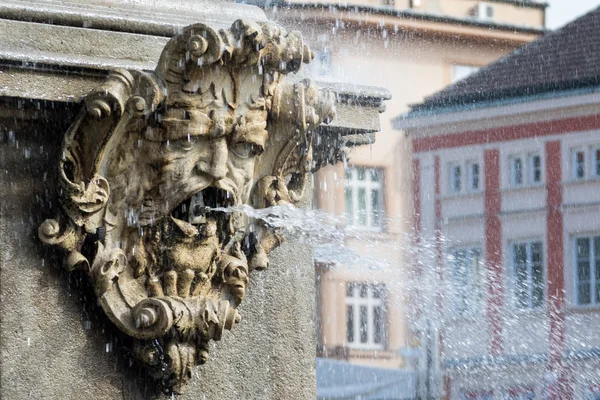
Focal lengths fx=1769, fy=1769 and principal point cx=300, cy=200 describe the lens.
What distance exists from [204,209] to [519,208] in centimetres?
3380

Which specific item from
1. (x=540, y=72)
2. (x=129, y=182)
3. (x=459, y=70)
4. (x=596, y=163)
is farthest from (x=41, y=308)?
(x=459, y=70)

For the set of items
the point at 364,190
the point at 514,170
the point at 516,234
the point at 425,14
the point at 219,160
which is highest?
the point at 425,14

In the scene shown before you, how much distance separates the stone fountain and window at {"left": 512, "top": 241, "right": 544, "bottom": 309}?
1210 inches

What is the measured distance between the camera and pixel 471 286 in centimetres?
3250

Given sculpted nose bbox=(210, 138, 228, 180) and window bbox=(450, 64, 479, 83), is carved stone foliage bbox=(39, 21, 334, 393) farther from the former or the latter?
window bbox=(450, 64, 479, 83)

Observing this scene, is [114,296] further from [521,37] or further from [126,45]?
[521,37]

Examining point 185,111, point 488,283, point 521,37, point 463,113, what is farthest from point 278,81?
point 521,37

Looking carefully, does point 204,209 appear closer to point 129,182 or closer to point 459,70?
point 129,182

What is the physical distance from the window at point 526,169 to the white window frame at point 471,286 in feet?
5.56

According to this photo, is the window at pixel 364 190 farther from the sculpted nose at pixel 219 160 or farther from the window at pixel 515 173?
the sculpted nose at pixel 219 160

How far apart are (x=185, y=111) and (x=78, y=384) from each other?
0.68m

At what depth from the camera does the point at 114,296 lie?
405 centimetres

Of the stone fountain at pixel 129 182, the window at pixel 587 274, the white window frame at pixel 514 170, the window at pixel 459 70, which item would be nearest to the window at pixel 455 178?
the white window frame at pixel 514 170

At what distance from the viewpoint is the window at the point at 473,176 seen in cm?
3866
